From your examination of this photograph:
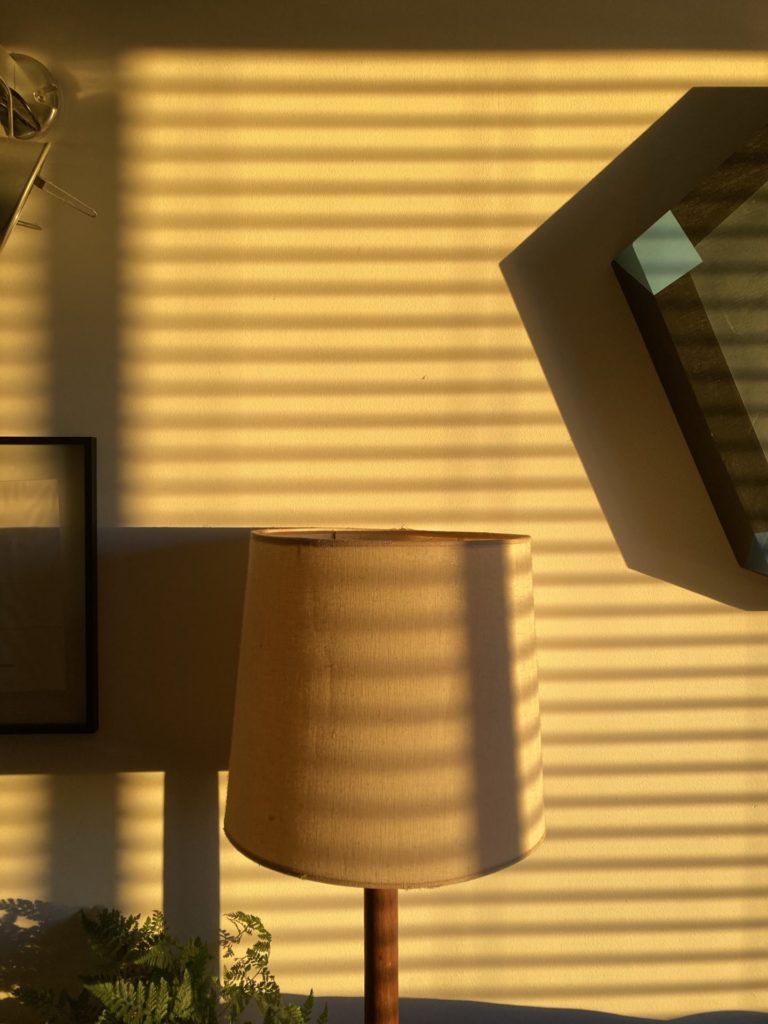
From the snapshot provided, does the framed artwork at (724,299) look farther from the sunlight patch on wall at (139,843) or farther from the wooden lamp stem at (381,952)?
the sunlight patch on wall at (139,843)

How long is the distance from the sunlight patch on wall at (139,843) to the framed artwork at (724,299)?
903 millimetres

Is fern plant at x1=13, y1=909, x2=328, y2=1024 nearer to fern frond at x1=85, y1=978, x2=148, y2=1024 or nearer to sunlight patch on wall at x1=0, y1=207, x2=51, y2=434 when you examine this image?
fern frond at x1=85, y1=978, x2=148, y2=1024

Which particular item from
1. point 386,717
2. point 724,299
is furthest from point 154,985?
point 724,299

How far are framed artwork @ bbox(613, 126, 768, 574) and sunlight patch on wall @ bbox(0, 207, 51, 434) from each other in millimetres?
809

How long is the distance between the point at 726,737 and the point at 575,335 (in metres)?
0.62

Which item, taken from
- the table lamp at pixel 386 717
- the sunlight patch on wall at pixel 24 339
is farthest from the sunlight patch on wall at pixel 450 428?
the table lamp at pixel 386 717

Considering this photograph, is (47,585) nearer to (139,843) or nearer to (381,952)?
(139,843)

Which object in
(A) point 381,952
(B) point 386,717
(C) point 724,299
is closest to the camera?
(B) point 386,717

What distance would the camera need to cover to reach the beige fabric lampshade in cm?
71

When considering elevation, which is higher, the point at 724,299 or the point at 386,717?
the point at 724,299

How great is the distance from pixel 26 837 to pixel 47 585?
0.36 m

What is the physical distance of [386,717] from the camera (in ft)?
2.32

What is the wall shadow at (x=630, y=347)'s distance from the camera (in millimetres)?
1125

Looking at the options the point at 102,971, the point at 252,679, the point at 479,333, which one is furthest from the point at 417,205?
the point at 102,971
